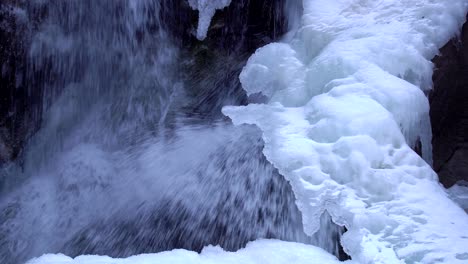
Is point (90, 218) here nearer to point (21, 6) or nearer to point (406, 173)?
point (21, 6)

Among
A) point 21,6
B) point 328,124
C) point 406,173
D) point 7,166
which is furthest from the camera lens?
point 7,166

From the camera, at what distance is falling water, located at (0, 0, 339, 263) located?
3592mm

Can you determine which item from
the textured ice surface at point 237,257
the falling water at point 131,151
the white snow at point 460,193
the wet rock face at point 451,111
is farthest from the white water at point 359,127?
the white snow at point 460,193

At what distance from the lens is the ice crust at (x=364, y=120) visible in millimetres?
2465

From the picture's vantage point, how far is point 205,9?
4566 millimetres

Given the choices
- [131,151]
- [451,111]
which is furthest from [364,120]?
[131,151]

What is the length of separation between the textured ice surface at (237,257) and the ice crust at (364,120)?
0.58 ft

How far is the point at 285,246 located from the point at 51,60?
294cm

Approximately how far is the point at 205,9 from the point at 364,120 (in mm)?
2247

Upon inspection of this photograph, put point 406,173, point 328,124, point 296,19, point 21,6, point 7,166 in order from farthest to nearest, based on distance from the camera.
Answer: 1. point 296,19
2. point 7,166
3. point 21,6
4. point 328,124
5. point 406,173

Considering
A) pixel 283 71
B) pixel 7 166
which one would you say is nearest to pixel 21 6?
pixel 7 166

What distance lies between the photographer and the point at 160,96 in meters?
4.69

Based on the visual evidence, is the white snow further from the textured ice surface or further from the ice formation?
the ice formation

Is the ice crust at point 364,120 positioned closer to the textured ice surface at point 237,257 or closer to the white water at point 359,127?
the white water at point 359,127
